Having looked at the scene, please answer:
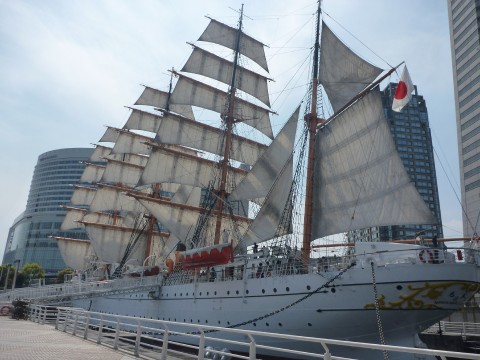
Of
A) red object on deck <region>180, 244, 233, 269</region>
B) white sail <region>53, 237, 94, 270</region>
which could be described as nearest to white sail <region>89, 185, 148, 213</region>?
white sail <region>53, 237, 94, 270</region>

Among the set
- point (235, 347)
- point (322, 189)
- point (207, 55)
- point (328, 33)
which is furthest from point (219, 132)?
point (235, 347)

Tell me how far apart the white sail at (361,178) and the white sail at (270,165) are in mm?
2117

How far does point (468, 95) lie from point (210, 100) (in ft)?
158

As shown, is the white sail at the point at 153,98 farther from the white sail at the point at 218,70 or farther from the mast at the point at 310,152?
the mast at the point at 310,152

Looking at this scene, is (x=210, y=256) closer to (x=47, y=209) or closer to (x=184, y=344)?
(x=184, y=344)

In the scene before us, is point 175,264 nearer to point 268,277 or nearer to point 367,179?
point 268,277

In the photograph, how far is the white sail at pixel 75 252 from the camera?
176 ft

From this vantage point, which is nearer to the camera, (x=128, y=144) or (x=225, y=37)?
(x=225, y=37)

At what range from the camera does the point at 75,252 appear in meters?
53.9

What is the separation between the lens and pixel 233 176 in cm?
3759

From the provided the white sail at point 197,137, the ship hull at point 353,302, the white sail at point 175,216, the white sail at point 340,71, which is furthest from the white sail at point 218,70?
the ship hull at point 353,302

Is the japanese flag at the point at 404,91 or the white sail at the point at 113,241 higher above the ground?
the japanese flag at the point at 404,91

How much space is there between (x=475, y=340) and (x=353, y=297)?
952cm

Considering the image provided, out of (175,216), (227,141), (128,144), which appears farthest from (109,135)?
(227,141)
